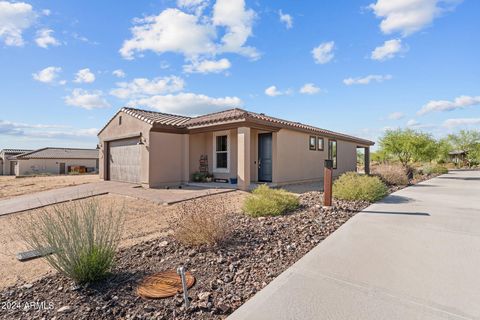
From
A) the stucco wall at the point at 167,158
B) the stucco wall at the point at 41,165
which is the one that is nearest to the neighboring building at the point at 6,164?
the stucco wall at the point at 41,165

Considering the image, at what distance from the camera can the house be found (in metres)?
36.9

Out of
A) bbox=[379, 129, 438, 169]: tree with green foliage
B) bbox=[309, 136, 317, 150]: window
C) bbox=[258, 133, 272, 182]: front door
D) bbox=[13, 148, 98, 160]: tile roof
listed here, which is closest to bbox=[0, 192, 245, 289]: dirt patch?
bbox=[258, 133, 272, 182]: front door

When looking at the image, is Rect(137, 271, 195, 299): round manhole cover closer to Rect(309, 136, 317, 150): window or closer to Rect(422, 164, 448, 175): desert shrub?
Rect(309, 136, 317, 150): window

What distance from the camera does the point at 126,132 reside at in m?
14.1

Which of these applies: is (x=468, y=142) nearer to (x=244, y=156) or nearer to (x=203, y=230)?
(x=244, y=156)

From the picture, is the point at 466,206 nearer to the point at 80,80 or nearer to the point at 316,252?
the point at 316,252

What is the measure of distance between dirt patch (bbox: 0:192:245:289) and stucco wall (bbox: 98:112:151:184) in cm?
235

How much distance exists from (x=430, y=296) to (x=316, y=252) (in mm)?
1584

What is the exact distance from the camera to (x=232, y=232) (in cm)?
492

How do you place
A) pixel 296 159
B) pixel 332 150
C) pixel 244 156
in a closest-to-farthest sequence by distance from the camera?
pixel 244 156 < pixel 296 159 < pixel 332 150

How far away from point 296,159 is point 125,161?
9.64 m

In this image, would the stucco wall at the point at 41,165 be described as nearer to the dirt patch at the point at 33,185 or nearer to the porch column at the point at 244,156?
the dirt patch at the point at 33,185

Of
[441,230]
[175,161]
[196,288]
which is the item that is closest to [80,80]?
[175,161]

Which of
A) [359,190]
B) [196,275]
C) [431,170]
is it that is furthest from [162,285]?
[431,170]
